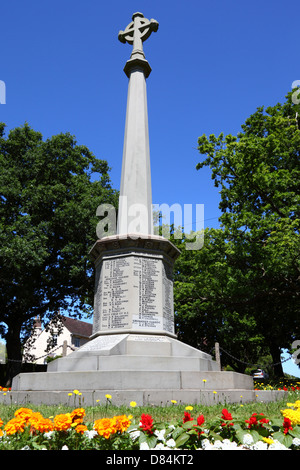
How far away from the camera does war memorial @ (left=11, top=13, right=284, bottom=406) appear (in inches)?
276

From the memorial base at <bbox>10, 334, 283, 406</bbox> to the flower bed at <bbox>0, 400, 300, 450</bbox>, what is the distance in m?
3.06

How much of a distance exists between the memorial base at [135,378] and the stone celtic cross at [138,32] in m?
9.40

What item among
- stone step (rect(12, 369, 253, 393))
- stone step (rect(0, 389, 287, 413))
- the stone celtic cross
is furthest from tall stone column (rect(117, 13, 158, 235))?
stone step (rect(0, 389, 287, 413))

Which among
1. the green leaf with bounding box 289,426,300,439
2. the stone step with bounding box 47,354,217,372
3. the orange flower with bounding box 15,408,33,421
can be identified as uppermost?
the stone step with bounding box 47,354,217,372

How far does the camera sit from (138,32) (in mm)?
12633

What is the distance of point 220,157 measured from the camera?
776 inches

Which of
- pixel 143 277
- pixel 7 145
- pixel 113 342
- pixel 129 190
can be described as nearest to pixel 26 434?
pixel 113 342

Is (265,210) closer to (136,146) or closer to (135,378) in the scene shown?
(136,146)

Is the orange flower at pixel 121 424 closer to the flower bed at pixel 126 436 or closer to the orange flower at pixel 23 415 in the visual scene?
the flower bed at pixel 126 436

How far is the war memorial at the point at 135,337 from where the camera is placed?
7.02m

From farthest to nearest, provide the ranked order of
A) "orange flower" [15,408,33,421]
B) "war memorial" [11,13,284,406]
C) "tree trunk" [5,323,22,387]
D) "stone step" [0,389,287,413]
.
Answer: "tree trunk" [5,323,22,387] → "war memorial" [11,13,284,406] → "stone step" [0,389,287,413] → "orange flower" [15,408,33,421]

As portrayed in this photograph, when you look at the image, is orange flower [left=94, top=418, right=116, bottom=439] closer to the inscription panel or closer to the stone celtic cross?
the inscription panel

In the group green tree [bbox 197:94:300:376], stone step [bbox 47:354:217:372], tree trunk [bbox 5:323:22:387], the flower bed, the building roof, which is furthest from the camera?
the building roof
